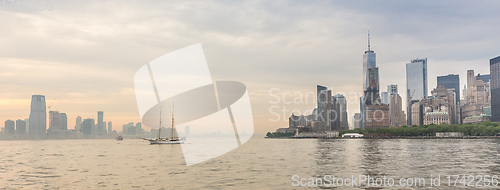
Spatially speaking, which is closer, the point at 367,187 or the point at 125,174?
the point at 367,187

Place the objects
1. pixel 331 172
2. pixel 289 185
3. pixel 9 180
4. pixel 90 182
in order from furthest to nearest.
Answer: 1. pixel 331 172
2. pixel 9 180
3. pixel 90 182
4. pixel 289 185

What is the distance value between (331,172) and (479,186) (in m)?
19.2

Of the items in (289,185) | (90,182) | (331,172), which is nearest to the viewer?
(289,185)

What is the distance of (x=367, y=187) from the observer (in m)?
41.1

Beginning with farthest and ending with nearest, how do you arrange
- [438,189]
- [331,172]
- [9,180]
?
1. [331,172]
2. [9,180]
3. [438,189]

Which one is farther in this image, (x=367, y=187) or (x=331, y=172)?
(x=331, y=172)

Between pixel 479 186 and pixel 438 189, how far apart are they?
5631 mm

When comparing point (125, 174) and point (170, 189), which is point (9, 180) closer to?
point (125, 174)

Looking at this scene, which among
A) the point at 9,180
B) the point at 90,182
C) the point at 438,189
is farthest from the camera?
the point at 9,180

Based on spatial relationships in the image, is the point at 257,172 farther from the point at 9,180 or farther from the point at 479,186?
the point at 9,180

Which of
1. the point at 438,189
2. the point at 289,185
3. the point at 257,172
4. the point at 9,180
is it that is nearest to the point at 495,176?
the point at 438,189

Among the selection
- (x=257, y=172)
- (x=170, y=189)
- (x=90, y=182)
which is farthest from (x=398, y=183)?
(x=90, y=182)

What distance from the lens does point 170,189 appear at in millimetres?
41625

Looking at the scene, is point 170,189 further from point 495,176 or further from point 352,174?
point 495,176
